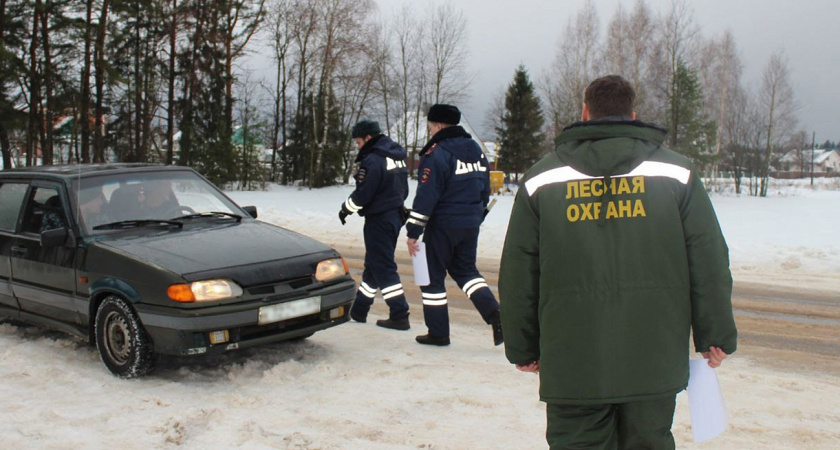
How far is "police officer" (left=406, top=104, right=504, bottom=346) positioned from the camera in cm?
592

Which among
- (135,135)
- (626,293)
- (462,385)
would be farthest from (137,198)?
(135,135)

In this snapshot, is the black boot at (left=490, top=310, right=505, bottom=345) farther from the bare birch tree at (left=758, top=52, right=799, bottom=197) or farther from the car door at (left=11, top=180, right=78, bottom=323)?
the bare birch tree at (left=758, top=52, right=799, bottom=197)

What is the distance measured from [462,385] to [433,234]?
58.0 inches

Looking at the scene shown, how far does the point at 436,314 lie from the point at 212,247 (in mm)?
1940

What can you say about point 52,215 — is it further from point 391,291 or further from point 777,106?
point 777,106

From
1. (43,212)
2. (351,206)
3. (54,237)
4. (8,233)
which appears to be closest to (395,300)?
(351,206)

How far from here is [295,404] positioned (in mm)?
4559

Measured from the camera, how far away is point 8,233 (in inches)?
242

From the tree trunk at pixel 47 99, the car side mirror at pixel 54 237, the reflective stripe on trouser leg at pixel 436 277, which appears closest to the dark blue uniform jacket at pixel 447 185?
the reflective stripe on trouser leg at pixel 436 277

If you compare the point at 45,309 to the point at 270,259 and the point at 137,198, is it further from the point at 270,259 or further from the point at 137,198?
the point at 270,259

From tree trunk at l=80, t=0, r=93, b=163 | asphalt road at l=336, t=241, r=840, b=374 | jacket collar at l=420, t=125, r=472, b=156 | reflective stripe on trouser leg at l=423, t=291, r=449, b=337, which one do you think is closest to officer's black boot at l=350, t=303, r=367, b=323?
asphalt road at l=336, t=241, r=840, b=374

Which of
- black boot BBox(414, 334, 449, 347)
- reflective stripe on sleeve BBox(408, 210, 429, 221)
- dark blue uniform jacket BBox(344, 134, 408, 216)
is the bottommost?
black boot BBox(414, 334, 449, 347)

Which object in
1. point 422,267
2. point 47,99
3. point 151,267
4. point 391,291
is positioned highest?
point 47,99

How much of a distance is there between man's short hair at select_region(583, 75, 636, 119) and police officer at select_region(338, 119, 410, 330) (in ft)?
12.9
